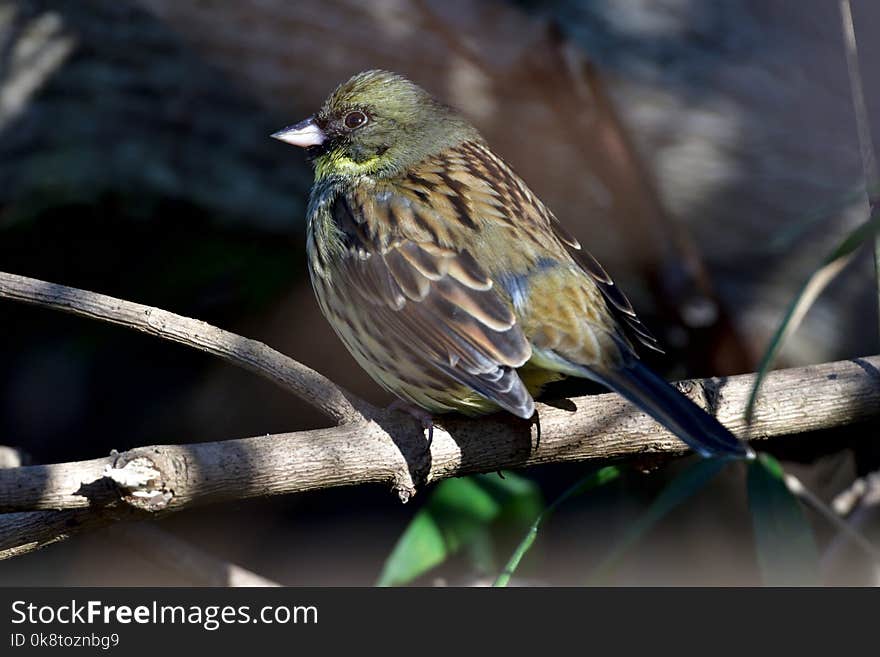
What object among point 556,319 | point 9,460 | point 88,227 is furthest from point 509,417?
point 88,227

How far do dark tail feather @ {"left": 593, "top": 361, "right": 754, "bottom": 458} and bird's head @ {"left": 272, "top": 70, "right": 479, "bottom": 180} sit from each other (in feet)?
2.81

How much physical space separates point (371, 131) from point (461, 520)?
1.09 meters

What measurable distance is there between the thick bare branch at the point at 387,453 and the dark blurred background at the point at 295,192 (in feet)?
4.27

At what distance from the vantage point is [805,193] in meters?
3.80

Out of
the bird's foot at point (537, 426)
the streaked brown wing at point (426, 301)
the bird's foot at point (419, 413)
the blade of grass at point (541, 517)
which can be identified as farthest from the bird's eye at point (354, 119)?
the blade of grass at point (541, 517)

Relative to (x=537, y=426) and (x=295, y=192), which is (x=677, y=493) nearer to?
(x=537, y=426)

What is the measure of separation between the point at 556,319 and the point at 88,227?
2141 mm

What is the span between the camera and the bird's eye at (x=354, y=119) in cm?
282

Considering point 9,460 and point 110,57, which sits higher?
point 110,57

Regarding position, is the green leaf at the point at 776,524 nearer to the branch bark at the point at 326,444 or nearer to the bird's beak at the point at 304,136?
the branch bark at the point at 326,444

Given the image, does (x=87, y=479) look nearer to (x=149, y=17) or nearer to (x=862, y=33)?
(x=149, y=17)

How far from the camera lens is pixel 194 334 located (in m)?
2.17

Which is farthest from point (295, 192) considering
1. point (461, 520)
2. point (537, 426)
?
point (537, 426)

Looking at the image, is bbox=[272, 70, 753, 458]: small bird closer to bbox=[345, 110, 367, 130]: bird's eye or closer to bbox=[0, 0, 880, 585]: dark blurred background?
bbox=[345, 110, 367, 130]: bird's eye
